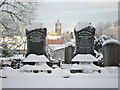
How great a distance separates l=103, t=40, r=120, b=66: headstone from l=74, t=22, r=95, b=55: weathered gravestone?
3.75ft

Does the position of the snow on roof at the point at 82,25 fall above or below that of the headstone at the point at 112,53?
above

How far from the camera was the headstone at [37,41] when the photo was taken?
18.9 metres

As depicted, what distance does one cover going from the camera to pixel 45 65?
18.1 metres

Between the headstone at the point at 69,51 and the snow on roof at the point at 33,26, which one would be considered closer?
the snow on roof at the point at 33,26

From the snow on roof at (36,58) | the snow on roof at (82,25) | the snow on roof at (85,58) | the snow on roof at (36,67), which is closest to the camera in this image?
the snow on roof at (36,67)

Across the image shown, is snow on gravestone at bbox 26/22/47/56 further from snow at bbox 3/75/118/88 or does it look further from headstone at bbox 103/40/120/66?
snow at bbox 3/75/118/88

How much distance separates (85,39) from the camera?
18.9 meters

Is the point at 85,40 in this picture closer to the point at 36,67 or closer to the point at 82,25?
the point at 82,25

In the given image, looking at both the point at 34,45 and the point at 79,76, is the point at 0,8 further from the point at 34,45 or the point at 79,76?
the point at 79,76

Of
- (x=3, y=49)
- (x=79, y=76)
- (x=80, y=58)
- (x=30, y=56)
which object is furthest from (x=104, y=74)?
(x=3, y=49)

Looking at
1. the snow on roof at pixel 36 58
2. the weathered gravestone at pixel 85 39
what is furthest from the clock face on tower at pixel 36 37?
the weathered gravestone at pixel 85 39

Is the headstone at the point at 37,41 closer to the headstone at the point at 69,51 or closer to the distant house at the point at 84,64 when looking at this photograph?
the distant house at the point at 84,64

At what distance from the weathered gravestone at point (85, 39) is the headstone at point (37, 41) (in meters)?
2.61

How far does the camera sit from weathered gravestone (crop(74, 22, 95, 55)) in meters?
18.9
